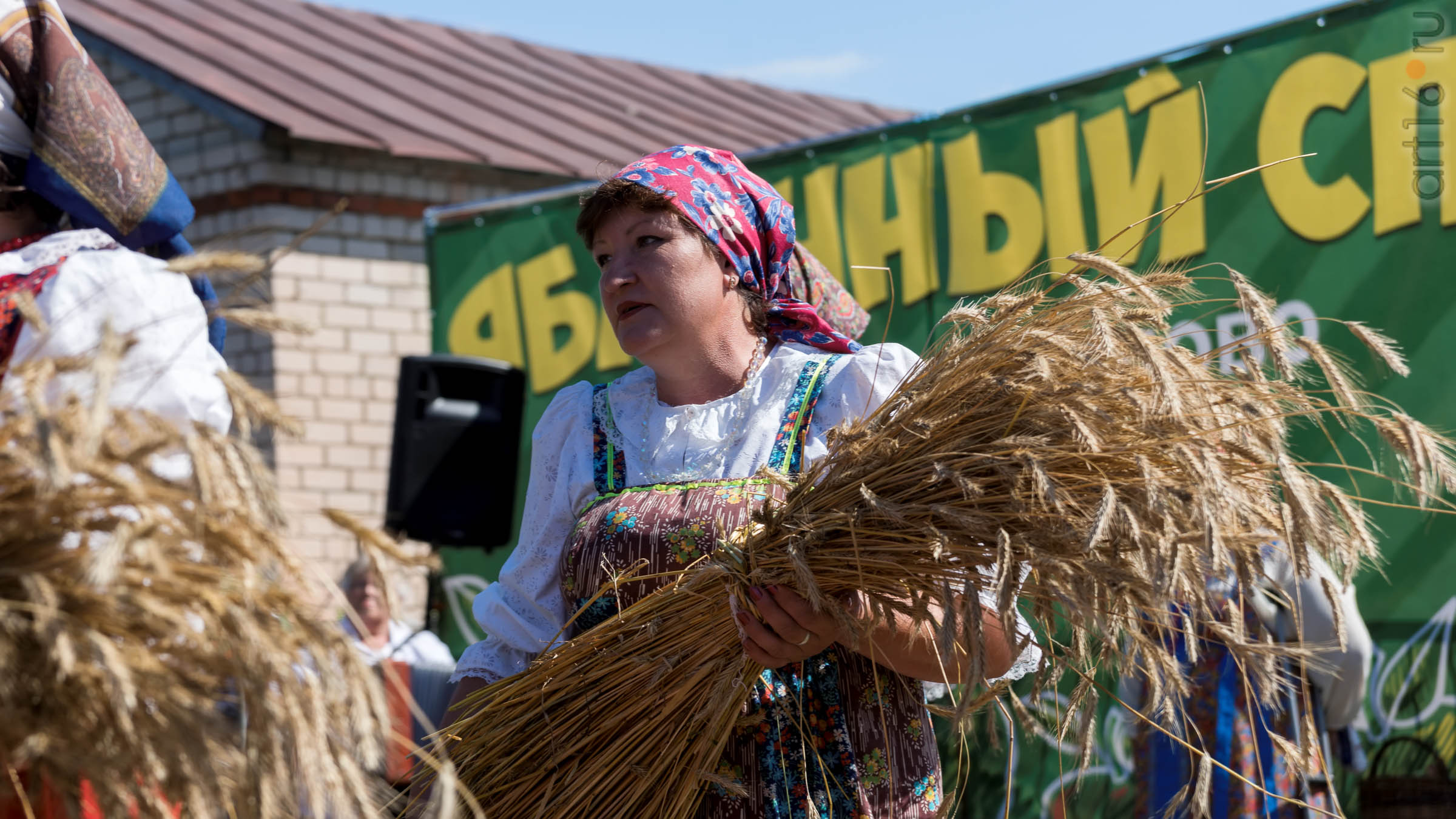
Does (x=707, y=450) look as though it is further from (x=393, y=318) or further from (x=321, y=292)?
(x=393, y=318)

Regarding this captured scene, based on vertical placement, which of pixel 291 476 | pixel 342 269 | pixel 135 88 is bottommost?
pixel 291 476

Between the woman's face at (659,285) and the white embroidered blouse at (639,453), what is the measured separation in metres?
0.11

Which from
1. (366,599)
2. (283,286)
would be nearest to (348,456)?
(283,286)

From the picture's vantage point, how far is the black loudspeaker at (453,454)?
17.1ft

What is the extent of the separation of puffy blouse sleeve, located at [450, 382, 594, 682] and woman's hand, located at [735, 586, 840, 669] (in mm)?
383

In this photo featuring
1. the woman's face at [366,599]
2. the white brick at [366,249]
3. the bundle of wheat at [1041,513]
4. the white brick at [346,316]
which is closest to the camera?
the bundle of wheat at [1041,513]

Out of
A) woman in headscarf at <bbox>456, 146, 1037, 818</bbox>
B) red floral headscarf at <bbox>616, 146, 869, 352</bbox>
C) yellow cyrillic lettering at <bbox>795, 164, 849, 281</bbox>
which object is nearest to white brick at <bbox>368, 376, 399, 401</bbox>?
Result: yellow cyrillic lettering at <bbox>795, 164, 849, 281</bbox>

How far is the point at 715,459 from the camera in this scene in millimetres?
1891

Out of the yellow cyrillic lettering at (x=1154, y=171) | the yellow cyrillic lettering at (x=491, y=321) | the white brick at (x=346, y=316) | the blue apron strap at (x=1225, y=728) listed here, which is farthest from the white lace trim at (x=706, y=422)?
the white brick at (x=346, y=316)

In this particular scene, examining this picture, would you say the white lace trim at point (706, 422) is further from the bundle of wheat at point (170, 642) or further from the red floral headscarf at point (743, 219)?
the bundle of wheat at point (170, 642)

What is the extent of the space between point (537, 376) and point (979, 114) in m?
2.21

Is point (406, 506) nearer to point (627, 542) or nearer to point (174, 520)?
point (627, 542)

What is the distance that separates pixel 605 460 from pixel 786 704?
1.48 ft

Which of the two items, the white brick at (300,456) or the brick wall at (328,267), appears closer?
the white brick at (300,456)
